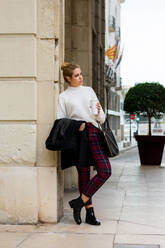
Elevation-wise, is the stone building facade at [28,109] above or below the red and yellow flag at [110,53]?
below

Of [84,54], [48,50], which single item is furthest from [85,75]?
[48,50]

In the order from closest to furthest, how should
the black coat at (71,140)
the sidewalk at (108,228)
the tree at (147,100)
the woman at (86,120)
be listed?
the sidewalk at (108,228) → the black coat at (71,140) → the woman at (86,120) → the tree at (147,100)

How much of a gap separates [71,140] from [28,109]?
2.32 feet

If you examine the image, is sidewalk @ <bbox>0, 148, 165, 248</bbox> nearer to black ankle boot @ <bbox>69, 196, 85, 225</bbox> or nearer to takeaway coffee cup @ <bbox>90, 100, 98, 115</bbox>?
black ankle boot @ <bbox>69, 196, 85, 225</bbox>

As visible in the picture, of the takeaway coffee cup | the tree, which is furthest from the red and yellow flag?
the takeaway coffee cup

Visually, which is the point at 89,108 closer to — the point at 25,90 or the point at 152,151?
the point at 25,90

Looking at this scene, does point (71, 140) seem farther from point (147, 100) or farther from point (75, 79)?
point (147, 100)

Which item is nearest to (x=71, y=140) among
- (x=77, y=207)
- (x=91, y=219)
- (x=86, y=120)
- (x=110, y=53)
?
(x=86, y=120)

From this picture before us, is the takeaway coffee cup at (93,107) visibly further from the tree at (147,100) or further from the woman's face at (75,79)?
the tree at (147,100)

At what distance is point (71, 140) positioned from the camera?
17.2ft

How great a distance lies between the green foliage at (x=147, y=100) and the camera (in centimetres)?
1395

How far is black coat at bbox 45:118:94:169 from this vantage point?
5.15m

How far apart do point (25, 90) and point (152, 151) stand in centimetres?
847

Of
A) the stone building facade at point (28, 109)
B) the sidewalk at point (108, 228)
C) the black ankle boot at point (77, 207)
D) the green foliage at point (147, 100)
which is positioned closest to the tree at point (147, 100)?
the green foliage at point (147, 100)
